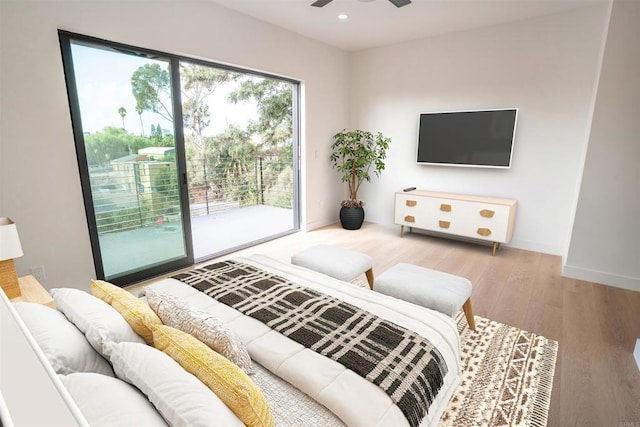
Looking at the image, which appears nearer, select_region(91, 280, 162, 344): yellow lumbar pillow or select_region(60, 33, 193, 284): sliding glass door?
select_region(91, 280, 162, 344): yellow lumbar pillow

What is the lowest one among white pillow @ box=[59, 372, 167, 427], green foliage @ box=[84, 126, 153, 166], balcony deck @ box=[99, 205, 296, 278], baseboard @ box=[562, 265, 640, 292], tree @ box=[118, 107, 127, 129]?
baseboard @ box=[562, 265, 640, 292]

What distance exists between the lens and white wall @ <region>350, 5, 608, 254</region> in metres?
3.39

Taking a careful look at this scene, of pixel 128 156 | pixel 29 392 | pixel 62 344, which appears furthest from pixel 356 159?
pixel 29 392

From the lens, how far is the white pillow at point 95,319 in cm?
109

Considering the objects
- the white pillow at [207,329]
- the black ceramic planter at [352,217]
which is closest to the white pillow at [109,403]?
the white pillow at [207,329]

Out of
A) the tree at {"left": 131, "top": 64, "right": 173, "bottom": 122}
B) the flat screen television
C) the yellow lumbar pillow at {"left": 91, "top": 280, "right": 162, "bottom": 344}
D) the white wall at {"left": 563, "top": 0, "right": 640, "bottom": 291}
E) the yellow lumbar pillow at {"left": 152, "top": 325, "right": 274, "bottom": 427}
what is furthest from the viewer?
the flat screen television

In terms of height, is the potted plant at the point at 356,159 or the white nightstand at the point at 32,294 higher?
the potted plant at the point at 356,159

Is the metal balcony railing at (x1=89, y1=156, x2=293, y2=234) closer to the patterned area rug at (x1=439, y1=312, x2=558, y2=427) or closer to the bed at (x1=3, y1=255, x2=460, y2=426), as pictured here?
the bed at (x1=3, y1=255, x2=460, y2=426)

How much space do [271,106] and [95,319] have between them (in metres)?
3.66

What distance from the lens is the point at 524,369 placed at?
1890mm

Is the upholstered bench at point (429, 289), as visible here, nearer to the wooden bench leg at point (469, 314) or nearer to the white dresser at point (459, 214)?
the wooden bench leg at point (469, 314)

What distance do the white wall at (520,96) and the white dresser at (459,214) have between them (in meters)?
0.29

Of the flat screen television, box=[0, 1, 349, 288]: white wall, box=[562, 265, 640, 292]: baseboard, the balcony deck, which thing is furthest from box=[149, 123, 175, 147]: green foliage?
box=[562, 265, 640, 292]: baseboard

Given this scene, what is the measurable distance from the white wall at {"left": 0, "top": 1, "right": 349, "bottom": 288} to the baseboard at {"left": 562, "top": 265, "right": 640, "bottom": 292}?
13.5ft
